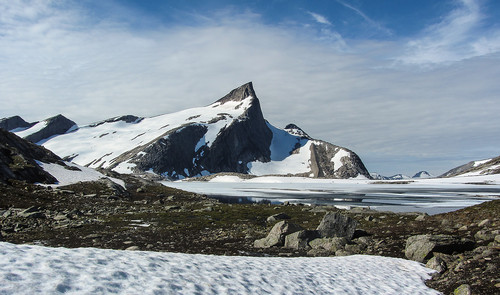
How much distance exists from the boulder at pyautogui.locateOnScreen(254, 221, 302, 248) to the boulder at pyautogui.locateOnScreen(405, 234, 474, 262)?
8227 mm

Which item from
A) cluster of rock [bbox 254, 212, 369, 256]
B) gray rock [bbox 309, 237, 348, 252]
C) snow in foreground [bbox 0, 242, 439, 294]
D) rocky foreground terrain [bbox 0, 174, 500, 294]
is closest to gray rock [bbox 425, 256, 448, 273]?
rocky foreground terrain [bbox 0, 174, 500, 294]

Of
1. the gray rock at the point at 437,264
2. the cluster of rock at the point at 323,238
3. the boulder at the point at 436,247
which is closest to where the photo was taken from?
the gray rock at the point at 437,264

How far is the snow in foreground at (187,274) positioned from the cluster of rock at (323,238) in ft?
13.8

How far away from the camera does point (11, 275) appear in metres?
8.91

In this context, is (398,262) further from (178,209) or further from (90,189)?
(90,189)

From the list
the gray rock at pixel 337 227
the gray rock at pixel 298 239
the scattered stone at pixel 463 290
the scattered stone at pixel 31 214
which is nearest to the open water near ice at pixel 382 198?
the gray rock at pixel 337 227

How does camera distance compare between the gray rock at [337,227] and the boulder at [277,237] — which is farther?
the gray rock at [337,227]

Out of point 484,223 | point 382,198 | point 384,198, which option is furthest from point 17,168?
point 384,198

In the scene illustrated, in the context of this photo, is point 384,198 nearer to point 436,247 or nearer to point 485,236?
point 485,236

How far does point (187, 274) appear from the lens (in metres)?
12.1

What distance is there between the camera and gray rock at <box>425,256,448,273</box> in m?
16.7

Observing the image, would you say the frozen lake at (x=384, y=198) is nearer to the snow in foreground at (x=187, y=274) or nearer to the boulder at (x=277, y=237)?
the boulder at (x=277, y=237)

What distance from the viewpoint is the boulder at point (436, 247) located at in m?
19.0

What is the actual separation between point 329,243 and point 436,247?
6606 millimetres
